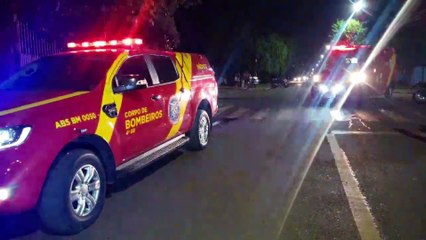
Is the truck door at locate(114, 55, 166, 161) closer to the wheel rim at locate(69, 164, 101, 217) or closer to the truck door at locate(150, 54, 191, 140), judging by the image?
the truck door at locate(150, 54, 191, 140)

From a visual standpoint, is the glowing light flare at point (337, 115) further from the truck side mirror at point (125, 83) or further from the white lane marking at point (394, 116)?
the truck side mirror at point (125, 83)

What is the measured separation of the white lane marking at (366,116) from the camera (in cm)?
1469

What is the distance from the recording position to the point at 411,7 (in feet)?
113

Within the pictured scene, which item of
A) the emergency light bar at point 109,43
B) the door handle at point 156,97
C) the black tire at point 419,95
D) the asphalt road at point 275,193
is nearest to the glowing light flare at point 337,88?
the black tire at point 419,95

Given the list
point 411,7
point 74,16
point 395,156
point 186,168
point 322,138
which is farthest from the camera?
point 411,7

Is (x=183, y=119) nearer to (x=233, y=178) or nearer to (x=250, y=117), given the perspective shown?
(x=233, y=178)

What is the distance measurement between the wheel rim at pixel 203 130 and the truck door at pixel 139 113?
2069 mm

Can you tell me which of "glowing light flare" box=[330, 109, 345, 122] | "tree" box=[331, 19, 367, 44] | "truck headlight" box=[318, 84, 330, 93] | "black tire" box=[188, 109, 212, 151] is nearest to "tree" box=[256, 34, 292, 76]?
"tree" box=[331, 19, 367, 44]

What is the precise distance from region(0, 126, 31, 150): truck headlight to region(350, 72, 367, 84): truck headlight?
56.3 feet

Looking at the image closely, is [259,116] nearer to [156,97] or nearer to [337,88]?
[337,88]

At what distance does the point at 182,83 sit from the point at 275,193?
272cm

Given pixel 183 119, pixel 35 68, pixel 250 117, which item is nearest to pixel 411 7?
pixel 250 117

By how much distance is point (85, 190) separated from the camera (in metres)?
5.08

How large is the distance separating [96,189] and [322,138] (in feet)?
21.9
